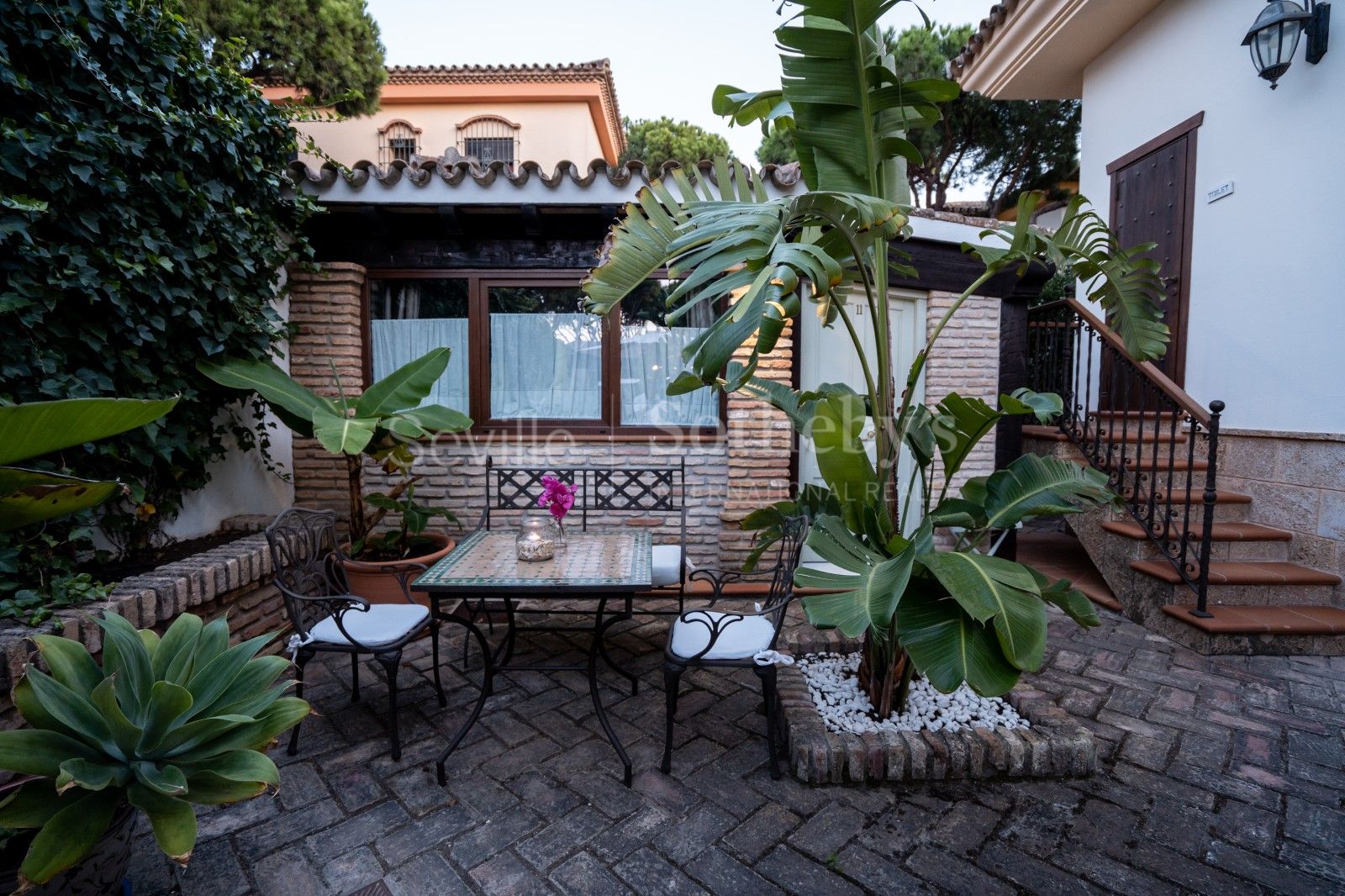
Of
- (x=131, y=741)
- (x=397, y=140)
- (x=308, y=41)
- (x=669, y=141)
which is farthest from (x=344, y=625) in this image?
(x=669, y=141)

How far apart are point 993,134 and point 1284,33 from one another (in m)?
7.43

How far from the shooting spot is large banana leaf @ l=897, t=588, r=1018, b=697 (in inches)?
71.2

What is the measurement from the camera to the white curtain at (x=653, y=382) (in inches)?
192

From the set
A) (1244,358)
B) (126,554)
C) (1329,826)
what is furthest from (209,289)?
(1244,358)

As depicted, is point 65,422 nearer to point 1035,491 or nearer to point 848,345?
point 1035,491

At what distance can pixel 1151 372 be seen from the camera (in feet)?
14.0

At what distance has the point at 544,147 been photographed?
46.5ft

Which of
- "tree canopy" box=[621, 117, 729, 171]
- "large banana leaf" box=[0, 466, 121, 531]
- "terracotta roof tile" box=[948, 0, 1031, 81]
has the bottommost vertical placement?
"large banana leaf" box=[0, 466, 121, 531]

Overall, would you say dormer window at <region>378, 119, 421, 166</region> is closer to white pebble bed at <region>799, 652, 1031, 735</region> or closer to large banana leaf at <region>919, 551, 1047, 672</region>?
white pebble bed at <region>799, 652, 1031, 735</region>

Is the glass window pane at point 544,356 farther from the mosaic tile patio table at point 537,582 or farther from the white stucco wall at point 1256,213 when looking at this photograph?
the white stucco wall at point 1256,213

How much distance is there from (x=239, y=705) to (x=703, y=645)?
5.13ft

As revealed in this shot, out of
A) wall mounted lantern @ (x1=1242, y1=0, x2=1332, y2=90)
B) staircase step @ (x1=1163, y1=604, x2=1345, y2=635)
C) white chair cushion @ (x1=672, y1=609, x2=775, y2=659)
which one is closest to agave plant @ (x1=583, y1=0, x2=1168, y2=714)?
white chair cushion @ (x1=672, y1=609, x2=775, y2=659)

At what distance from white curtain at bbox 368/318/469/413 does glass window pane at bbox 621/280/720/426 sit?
51.1 inches

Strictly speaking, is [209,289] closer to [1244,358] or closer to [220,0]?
[1244,358]
